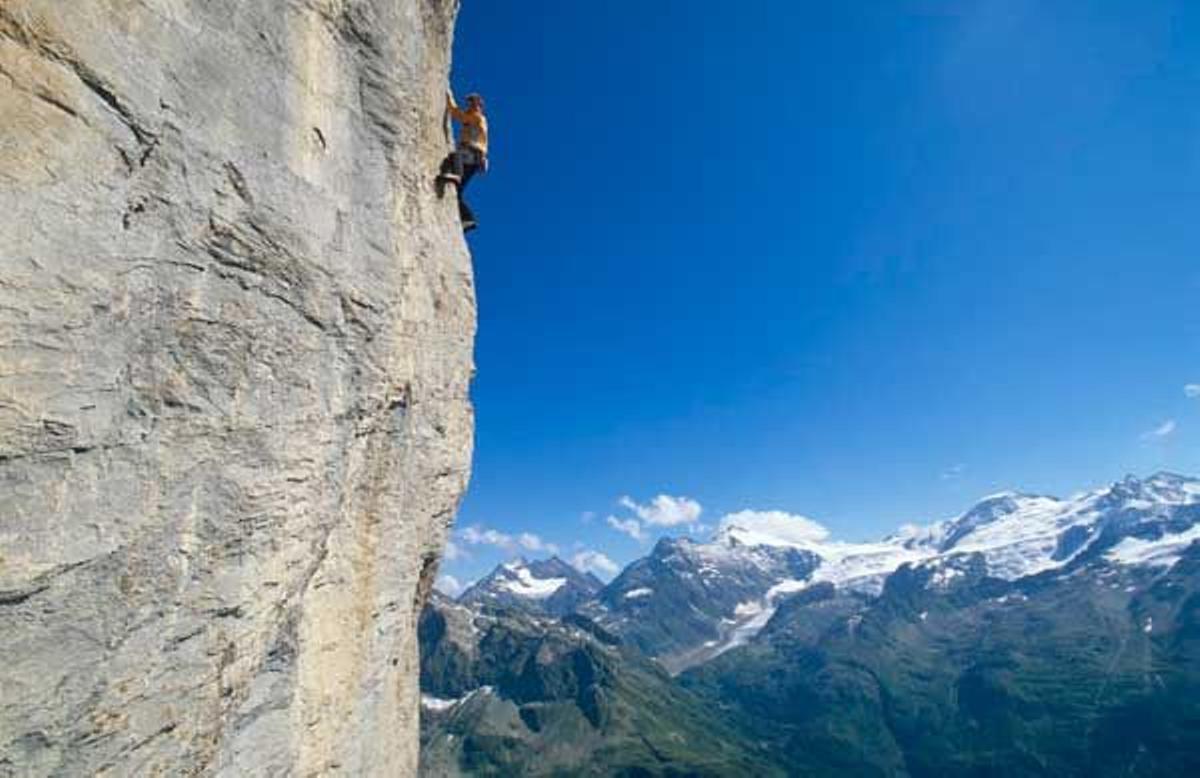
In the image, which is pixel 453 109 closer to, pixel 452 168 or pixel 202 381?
pixel 452 168

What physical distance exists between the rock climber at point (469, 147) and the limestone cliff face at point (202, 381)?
3580 millimetres

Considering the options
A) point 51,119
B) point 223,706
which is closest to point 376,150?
point 51,119

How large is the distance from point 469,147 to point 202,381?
12286mm

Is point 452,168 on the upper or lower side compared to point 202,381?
upper

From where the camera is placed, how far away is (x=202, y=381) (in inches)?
415

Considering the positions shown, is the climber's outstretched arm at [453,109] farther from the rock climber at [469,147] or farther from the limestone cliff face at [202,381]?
the limestone cliff face at [202,381]

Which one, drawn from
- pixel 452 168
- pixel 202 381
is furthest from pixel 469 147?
pixel 202 381

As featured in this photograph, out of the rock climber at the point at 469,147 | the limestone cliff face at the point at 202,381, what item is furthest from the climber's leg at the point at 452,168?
the limestone cliff face at the point at 202,381

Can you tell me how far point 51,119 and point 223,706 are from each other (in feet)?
26.5

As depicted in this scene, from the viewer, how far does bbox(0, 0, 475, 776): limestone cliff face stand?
27.3ft

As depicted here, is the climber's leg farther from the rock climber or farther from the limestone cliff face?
the limestone cliff face

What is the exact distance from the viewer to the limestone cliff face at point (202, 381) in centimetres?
832

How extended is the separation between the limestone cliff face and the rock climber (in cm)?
358

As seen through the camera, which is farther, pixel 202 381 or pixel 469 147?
pixel 469 147
